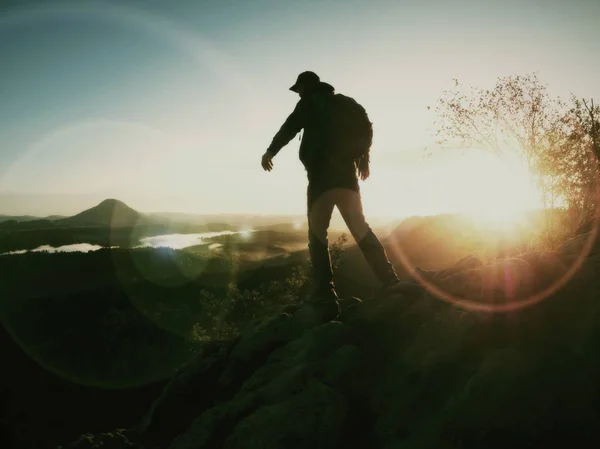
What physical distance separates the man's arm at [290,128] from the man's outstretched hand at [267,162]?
0.06 m

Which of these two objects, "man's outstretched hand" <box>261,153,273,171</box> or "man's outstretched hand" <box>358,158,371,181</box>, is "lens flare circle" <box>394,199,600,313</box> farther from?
"man's outstretched hand" <box>261,153,273,171</box>

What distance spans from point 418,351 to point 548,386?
1.44 metres

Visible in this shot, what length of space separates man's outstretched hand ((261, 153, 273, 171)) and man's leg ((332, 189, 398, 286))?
1191 mm

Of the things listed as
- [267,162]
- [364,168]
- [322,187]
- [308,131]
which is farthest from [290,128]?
[364,168]

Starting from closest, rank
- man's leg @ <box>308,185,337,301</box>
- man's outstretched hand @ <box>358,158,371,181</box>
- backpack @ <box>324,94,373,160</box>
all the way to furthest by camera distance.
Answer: backpack @ <box>324,94,373,160</box> → man's leg @ <box>308,185,337,301</box> → man's outstretched hand @ <box>358,158,371,181</box>

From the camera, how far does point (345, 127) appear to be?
20.5ft

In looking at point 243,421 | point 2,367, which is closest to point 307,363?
point 243,421

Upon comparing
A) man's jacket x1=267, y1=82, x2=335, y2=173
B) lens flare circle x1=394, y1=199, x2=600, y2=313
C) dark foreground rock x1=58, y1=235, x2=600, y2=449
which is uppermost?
man's jacket x1=267, y1=82, x2=335, y2=173

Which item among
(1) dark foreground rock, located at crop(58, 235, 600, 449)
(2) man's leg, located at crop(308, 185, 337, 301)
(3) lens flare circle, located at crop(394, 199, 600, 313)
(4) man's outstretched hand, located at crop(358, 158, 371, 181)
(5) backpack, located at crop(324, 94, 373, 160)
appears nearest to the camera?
(1) dark foreground rock, located at crop(58, 235, 600, 449)

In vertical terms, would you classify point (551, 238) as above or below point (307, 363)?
Answer: above

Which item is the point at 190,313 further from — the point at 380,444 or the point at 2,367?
the point at 380,444

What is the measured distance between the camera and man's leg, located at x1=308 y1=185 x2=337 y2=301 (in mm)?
6389

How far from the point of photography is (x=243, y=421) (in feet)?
14.6

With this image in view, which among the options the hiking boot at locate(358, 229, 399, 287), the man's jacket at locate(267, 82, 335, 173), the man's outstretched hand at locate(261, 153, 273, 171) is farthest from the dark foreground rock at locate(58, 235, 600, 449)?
the man's outstretched hand at locate(261, 153, 273, 171)
